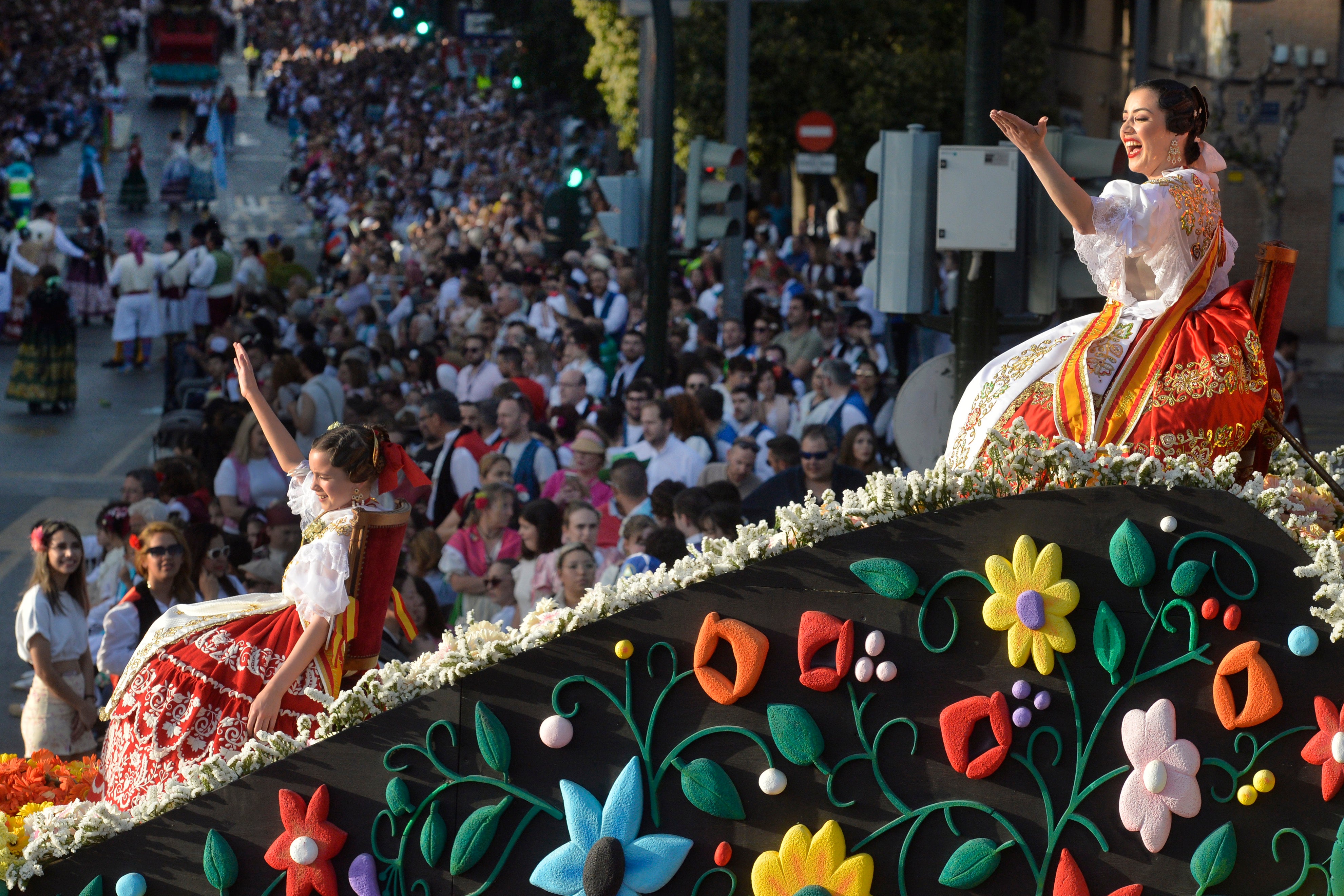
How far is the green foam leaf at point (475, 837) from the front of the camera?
3.96 metres

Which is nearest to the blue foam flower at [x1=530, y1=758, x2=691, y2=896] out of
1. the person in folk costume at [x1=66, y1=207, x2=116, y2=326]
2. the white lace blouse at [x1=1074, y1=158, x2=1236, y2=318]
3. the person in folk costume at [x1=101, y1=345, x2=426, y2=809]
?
the person in folk costume at [x1=101, y1=345, x2=426, y2=809]

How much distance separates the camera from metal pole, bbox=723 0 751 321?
16.8 metres

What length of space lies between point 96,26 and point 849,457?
214 feet

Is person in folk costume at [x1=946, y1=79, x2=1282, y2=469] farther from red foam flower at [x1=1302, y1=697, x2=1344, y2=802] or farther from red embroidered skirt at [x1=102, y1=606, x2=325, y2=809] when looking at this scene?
red embroidered skirt at [x1=102, y1=606, x2=325, y2=809]

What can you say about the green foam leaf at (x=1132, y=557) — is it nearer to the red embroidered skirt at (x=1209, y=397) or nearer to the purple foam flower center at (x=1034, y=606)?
the purple foam flower center at (x=1034, y=606)

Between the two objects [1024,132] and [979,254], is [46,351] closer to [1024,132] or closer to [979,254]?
[979,254]

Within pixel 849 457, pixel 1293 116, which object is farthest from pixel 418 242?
pixel 849 457

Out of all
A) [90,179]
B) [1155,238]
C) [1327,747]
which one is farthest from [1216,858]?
[90,179]

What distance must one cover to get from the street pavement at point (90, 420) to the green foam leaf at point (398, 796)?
5.99 m

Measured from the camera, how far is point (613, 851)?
387 centimetres

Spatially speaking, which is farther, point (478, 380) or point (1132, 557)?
point (478, 380)

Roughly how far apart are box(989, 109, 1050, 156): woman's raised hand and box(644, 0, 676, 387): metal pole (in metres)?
8.42

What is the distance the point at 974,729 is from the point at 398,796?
1337 millimetres

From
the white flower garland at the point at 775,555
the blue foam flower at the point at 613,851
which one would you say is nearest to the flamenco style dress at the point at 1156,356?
the white flower garland at the point at 775,555
